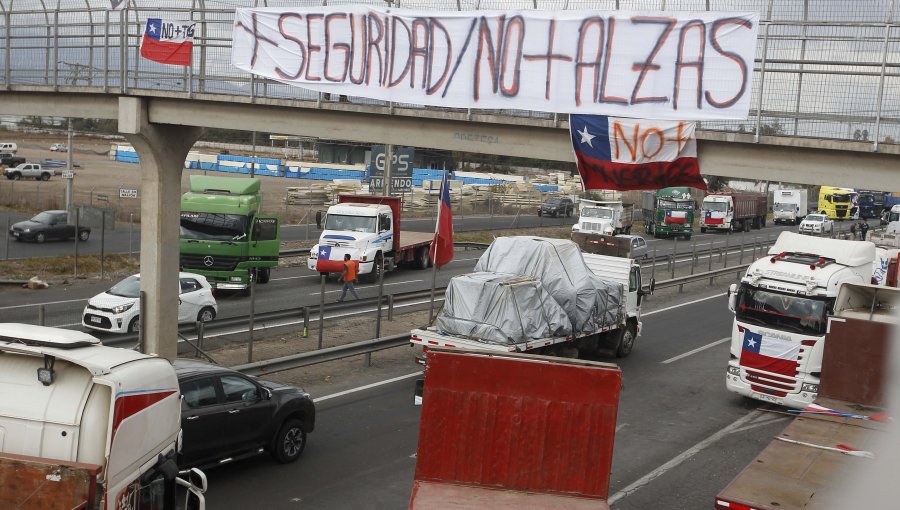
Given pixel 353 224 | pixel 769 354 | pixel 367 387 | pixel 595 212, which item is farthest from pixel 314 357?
pixel 595 212

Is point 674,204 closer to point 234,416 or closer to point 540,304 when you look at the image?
point 540,304

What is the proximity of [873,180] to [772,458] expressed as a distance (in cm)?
465

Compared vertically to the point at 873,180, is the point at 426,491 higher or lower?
lower

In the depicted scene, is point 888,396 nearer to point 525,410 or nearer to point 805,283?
point 805,283

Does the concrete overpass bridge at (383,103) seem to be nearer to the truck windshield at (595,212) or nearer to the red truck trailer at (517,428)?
the red truck trailer at (517,428)

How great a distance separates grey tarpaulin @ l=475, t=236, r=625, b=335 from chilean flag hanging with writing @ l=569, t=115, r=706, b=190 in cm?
546

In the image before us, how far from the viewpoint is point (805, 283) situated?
17578 mm

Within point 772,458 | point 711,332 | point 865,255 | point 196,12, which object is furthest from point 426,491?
point 711,332

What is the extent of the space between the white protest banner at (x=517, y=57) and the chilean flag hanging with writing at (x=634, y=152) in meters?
0.49

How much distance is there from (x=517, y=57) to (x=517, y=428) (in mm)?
6190

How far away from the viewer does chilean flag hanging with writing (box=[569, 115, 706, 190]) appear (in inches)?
521

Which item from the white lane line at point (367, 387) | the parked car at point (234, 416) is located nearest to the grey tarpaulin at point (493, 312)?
the white lane line at point (367, 387)

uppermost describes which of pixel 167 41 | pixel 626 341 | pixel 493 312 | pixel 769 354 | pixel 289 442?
pixel 167 41

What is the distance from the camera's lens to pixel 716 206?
62625mm
